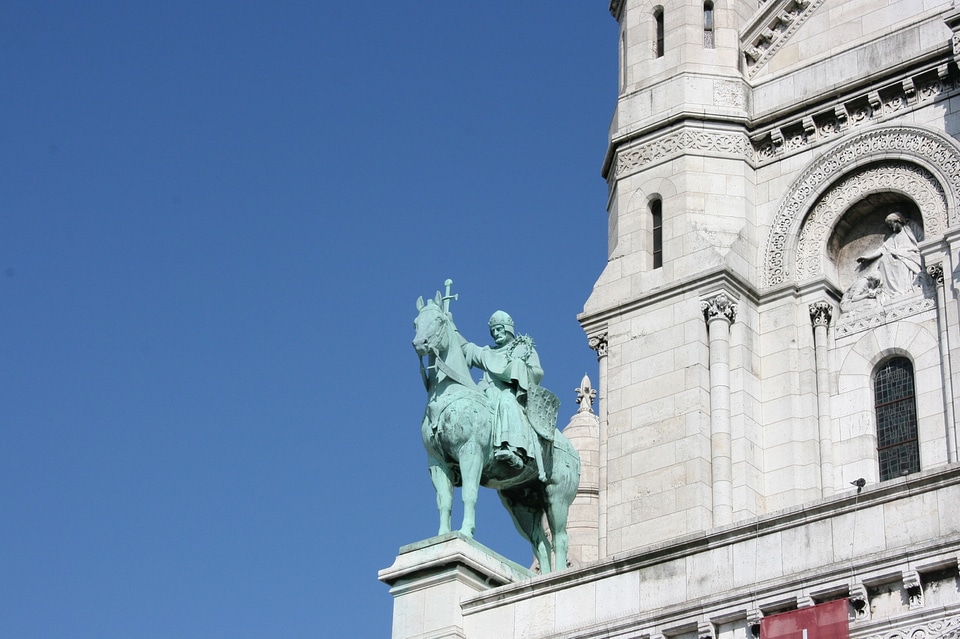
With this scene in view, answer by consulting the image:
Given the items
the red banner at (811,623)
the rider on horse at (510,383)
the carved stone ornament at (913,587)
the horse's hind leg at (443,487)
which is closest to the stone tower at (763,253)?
the rider on horse at (510,383)

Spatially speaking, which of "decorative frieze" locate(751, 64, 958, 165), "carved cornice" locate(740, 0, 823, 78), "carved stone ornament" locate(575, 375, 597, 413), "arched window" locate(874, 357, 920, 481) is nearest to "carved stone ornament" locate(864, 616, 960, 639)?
"arched window" locate(874, 357, 920, 481)

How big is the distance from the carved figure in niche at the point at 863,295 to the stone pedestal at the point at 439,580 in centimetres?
938

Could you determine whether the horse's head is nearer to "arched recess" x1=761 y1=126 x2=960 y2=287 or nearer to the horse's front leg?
the horse's front leg

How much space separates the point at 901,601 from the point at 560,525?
24.3ft

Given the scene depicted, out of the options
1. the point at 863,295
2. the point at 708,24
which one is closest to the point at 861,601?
the point at 863,295

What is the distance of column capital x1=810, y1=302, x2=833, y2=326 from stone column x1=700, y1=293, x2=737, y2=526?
1288mm

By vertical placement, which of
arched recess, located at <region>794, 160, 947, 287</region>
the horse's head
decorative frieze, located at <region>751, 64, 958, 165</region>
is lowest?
the horse's head

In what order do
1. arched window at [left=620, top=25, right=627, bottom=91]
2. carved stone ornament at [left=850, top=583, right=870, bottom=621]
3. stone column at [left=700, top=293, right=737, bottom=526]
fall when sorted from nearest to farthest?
1. carved stone ornament at [left=850, top=583, right=870, bottom=621]
2. stone column at [left=700, top=293, right=737, bottom=526]
3. arched window at [left=620, top=25, right=627, bottom=91]

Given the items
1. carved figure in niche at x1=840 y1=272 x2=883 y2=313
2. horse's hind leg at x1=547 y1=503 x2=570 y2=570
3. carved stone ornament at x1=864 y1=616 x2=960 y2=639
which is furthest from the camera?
carved figure in niche at x1=840 y1=272 x2=883 y2=313

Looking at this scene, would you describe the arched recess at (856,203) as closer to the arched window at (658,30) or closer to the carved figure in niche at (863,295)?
the carved figure in niche at (863,295)

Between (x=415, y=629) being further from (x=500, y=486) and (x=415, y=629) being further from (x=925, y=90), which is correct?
(x=925, y=90)

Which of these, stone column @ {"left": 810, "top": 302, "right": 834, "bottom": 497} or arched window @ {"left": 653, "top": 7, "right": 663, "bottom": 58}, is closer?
stone column @ {"left": 810, "top": 302, "right": 834, "bottom": 497}

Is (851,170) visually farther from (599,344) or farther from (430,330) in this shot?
(430,330)

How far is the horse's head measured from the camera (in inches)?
1045
